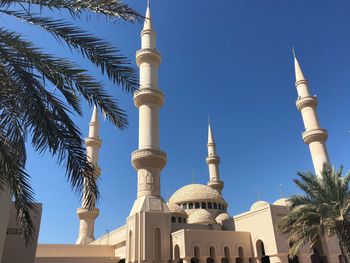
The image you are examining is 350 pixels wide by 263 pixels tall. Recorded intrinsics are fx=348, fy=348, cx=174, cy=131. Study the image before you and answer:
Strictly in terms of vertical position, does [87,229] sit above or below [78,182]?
above

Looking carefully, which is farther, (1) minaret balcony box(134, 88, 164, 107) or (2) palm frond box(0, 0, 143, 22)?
(1) minaret balcony box(134, 88, 164, 107)

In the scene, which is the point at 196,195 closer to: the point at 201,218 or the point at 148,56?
the point at 201,218

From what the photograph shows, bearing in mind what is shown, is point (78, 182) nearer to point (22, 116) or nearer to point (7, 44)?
point (22, 116)

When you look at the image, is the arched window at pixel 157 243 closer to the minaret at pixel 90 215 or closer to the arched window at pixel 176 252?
the arched window at pixel 176 252

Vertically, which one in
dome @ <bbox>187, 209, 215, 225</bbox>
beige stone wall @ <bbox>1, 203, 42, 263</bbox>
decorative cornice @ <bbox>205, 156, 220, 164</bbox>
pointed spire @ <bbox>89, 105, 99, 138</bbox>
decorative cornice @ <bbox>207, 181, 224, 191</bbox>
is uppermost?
pointed spire @ <bbox>89, 105, 99, 138</bbox>

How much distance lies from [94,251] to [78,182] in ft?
81.5

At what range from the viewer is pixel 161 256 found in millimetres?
21875

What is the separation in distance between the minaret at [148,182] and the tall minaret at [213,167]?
1588cm

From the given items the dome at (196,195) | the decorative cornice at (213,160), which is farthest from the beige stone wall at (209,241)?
the decorative cornice at (213,160)

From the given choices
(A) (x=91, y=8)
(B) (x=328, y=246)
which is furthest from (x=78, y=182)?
(B) (x=328, y=246)

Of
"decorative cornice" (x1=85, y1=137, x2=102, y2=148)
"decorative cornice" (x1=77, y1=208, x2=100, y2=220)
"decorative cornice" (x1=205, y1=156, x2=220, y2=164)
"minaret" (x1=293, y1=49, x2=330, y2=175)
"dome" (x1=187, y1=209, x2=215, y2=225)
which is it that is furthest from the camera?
"decorative cornice" (x1=205, y1=156, x2=220, y2=164)

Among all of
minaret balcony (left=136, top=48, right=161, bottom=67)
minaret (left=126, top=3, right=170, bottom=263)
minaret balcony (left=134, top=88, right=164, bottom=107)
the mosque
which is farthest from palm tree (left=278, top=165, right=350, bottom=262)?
minaret balcony (left=136, top=48, right=161, bottom=67)

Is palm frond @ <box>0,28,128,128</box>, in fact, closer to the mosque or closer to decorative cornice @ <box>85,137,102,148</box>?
the mosque

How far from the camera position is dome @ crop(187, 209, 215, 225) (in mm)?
30125
